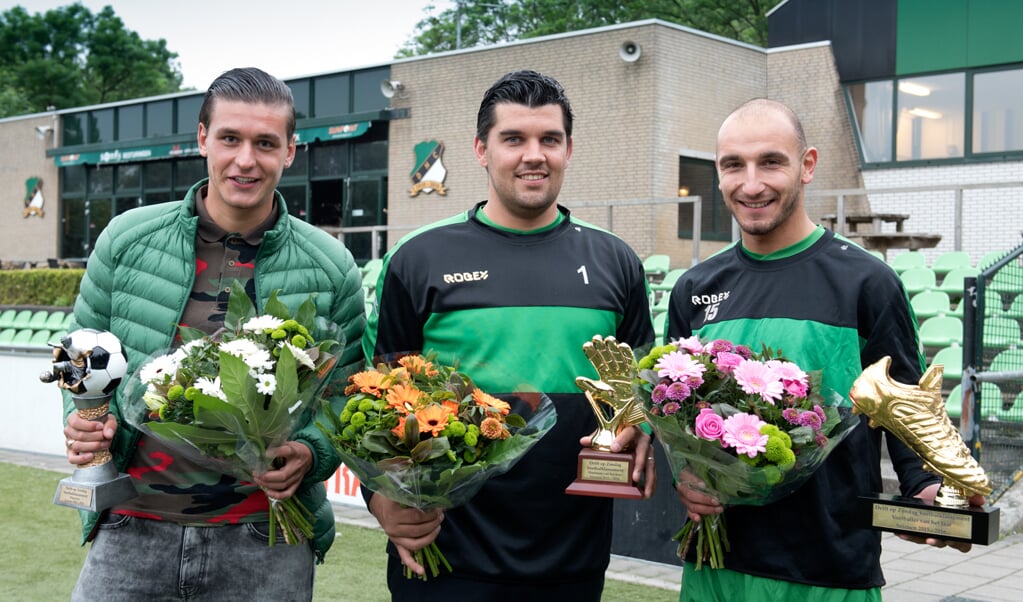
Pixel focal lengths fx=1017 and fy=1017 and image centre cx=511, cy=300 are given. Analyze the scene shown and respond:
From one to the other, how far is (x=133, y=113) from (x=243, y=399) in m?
29.3

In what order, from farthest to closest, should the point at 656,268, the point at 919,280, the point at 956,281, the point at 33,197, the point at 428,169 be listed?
the point at 33,197 < the point at 428,169 < the point at 656,268 < the point at 956,281 < the point at 919,280

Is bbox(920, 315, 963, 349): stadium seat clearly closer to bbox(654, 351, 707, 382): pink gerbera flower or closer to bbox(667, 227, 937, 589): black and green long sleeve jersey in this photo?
bbox(667, 227, 937, 589): black and green long sleeve jersey

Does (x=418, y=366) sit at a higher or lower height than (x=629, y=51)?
lower

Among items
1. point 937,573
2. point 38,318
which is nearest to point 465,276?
point 937,573

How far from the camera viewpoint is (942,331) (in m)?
9.64

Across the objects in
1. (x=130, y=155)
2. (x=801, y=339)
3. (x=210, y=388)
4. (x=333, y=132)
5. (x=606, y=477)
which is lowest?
(x=606, y=477)

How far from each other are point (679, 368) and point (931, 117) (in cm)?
1972

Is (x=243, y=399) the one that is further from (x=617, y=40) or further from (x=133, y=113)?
(x=133, y=113)

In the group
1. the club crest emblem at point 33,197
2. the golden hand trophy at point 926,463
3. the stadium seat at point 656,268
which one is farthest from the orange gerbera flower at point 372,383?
the club crest emblem at point 33,197

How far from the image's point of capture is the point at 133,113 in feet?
96.6

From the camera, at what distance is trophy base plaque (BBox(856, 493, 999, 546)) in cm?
265

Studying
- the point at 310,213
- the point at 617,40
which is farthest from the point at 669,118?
the point at 310,213

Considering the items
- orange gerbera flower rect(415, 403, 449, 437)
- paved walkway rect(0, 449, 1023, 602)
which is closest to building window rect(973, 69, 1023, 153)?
paved walkway rect(0, 449, 1023, 602)

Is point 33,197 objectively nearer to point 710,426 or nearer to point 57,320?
point 57,320
